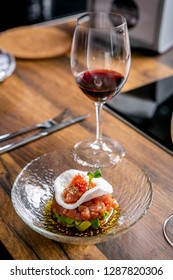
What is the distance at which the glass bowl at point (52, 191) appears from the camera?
735 millimetres

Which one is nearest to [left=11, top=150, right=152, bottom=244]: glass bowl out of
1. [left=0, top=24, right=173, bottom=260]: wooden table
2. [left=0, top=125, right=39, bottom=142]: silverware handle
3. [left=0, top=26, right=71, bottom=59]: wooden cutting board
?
[left=0, top=24, right=173, bottom=260]: wooden table

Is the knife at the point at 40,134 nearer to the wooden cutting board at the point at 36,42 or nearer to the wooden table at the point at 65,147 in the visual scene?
the wooden table at the point at 65,147

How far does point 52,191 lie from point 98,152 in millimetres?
179

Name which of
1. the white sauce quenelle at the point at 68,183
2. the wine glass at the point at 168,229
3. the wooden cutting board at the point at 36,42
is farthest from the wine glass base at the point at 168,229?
the wooden cutting board at the point at 36,42

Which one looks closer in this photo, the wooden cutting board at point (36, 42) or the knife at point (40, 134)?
the knife at point (40, 134)

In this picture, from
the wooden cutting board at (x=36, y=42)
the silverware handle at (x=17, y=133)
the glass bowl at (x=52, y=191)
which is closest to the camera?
the glass bowl at (x=52, y=191)

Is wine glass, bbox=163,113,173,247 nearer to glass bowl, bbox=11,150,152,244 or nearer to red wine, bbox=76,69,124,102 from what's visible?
glass bowl, bbox=11,150,152,244

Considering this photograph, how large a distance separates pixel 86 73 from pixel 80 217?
32 cm

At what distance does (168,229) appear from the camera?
787 millimetres

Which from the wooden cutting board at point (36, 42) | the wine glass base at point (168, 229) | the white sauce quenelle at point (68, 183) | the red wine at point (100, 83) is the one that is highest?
the red wine at point (100, 83)

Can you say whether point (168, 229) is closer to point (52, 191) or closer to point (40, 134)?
point (52, 191)

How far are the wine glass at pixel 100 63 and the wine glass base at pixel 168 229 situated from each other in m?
0.19

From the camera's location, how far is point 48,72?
1316 mm
